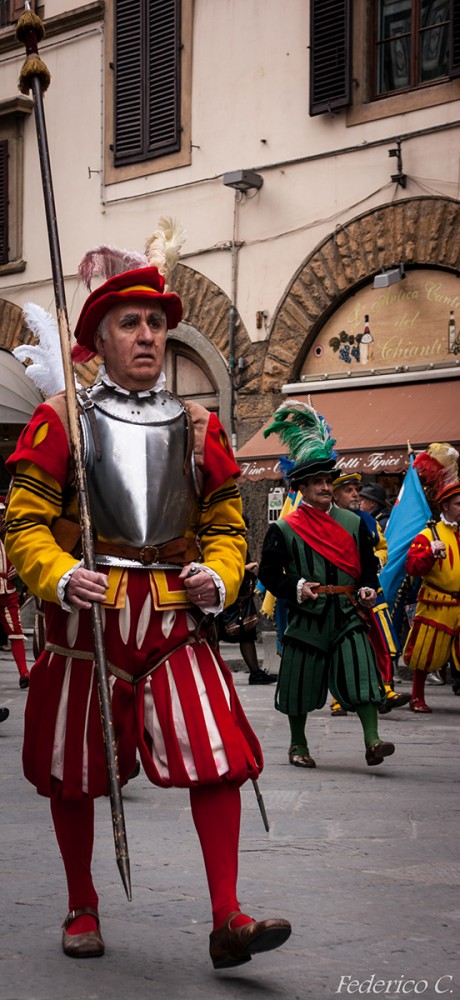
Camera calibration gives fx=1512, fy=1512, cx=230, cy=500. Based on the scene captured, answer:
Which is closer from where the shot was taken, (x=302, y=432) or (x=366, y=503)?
(x=302, y=432)

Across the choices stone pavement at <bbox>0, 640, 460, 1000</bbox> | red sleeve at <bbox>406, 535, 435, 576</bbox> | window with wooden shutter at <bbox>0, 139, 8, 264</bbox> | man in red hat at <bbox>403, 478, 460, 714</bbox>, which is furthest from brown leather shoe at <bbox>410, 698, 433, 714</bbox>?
window with wooden shutter at <bbox>0, 139, 8, 264</bbox>

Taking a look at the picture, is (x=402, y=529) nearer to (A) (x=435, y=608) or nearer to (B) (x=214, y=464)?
(A) (x=435, y=608)

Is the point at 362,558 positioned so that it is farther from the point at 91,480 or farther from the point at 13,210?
the point at 13,210

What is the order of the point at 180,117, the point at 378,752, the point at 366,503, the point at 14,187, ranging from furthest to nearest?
the point at 14,187 < the point at 180,117 < the point at 366,503 < the point at 378,752

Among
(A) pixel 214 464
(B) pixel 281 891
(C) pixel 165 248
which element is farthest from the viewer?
(C) pixel 165 248

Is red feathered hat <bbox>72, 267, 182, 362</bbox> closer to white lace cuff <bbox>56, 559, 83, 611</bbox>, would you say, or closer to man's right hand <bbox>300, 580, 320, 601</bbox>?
white lace cuff <bbox>56, 559, 83, 611</bbox>

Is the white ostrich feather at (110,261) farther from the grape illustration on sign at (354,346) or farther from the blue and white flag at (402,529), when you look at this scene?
the grape illustration on sign at (354,346)

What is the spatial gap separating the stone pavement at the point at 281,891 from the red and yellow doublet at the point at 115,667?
48 centimetres

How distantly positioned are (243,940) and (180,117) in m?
15.6

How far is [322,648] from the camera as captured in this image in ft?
24.8

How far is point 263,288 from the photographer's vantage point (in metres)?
17.1

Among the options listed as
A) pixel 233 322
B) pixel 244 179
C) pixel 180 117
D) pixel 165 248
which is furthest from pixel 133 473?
pixel 180 117

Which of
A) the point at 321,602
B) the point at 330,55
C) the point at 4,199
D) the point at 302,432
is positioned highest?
the point at 330,55

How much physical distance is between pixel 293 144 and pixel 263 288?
162 cm
